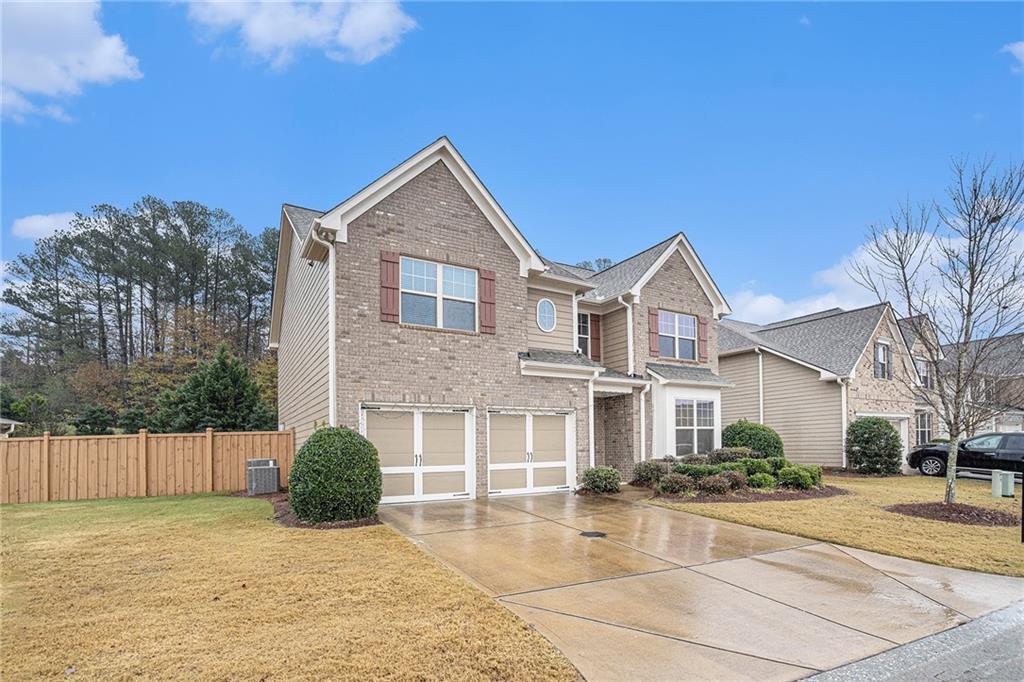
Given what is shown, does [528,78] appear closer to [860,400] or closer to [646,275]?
[646,275]

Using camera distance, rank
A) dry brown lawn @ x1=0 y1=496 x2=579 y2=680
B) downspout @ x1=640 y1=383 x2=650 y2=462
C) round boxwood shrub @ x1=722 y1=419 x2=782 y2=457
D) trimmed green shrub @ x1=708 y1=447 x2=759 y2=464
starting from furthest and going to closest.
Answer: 1. round boxwood shrub @ x1=722 y1=419 x2=782 y2=457
2. downspout @ x1=640 y1=383 x2=650 y2=462
3. trimmed green shrub @ x1=708 y1=447 x2=759 y2=464
4. dry brown lawn @ x1=0 y1=496 x2=579 y2=680

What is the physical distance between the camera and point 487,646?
14.0ft

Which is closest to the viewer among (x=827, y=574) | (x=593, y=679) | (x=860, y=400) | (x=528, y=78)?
(x=593, y=679)

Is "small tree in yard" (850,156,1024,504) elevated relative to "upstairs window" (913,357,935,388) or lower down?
elevated

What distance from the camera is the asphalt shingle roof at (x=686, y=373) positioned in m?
16.9

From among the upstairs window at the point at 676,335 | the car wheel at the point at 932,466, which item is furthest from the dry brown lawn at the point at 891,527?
the upstairs window at the point at 676,335

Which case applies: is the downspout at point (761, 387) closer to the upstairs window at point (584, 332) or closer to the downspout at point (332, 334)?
the upstairs window at point (584, 332)

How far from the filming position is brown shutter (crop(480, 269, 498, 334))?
12.9 metres

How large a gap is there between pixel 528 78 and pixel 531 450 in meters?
11.9

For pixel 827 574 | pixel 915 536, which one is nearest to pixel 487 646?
pixel 827 574

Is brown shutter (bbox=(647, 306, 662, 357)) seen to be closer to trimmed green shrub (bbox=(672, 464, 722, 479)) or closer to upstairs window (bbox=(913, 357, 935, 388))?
trimmed green shrub (bbox=(672, 464, 722, 479))

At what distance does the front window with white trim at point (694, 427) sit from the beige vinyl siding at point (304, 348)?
10.7 meters

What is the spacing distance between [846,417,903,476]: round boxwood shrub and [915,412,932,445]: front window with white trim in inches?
238

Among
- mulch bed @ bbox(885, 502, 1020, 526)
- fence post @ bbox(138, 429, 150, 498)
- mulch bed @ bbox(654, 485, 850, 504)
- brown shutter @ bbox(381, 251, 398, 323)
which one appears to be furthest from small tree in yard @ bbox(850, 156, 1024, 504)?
fence post @ bbox(138, 429, 150, 498)
